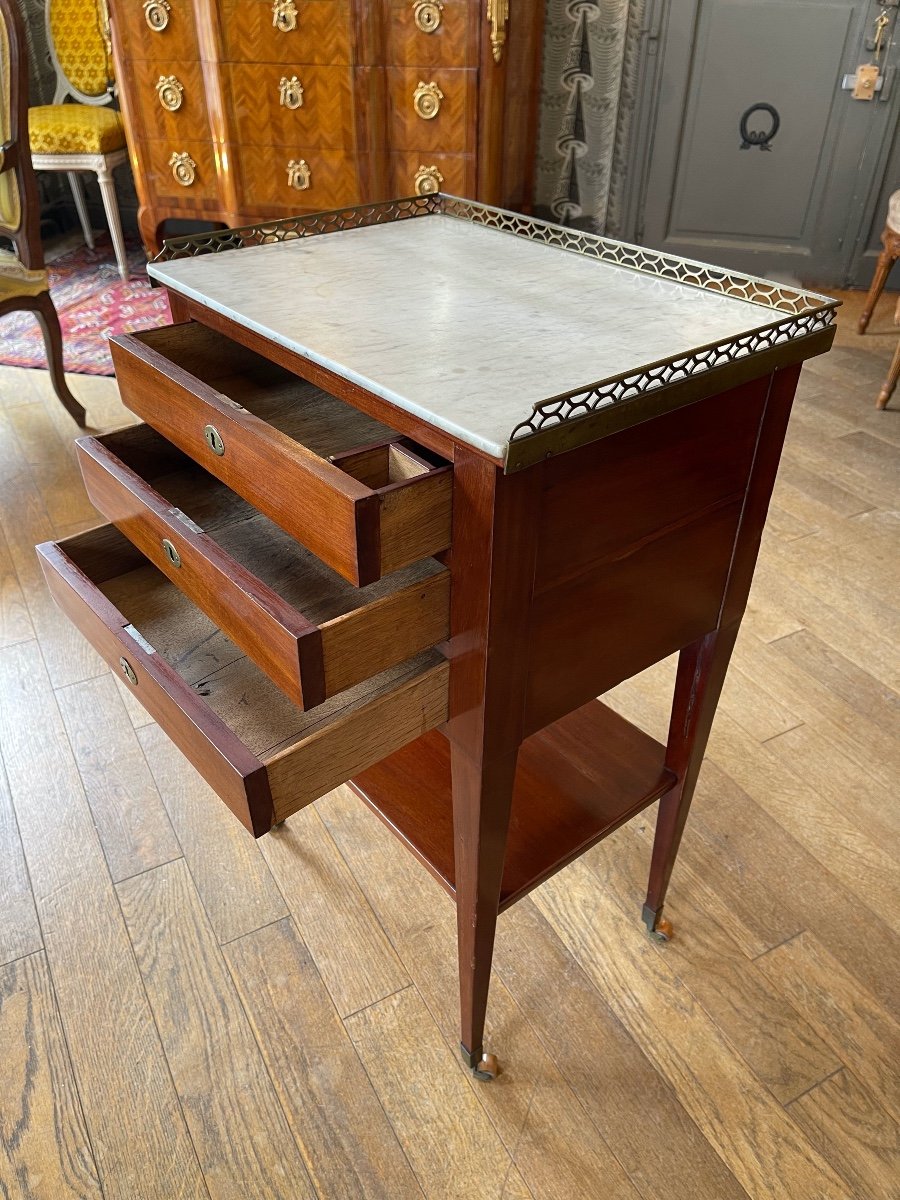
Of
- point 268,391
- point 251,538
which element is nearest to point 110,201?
point 268,391

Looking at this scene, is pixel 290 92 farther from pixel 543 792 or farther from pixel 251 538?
pixel 543 792

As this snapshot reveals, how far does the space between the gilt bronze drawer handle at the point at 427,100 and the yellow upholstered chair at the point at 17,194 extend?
111 cm

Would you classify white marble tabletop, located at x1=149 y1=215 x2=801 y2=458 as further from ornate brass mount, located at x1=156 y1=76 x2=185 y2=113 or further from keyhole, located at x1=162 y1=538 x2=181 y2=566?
ornate brass mount, located at x1=156 y1=76 x2=185 y2=113

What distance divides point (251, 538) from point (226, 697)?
0.19 metres

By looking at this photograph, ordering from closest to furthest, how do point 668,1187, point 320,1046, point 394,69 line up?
point 668,1187 → point 320,1046 → point 394,69

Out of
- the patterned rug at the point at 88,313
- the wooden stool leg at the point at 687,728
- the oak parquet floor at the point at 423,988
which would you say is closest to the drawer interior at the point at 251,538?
the wooden stool leg at the point at 687,728

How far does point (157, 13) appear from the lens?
2.80m

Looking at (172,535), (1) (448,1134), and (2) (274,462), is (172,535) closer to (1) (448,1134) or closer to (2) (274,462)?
(2) (274,462)

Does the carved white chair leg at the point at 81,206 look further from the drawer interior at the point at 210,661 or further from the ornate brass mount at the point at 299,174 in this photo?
the drawer interior at the point at 210,661

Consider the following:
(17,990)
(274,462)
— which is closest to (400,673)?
(274,462)

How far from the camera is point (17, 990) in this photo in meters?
1.20

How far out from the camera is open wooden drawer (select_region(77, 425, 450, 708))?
0.74 meters

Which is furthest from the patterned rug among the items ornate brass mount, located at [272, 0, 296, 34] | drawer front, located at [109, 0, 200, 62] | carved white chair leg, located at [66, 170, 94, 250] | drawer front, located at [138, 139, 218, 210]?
ornate brass mount, located at [272, 0, 296, 34]

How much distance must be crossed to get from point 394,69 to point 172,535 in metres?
2.43
